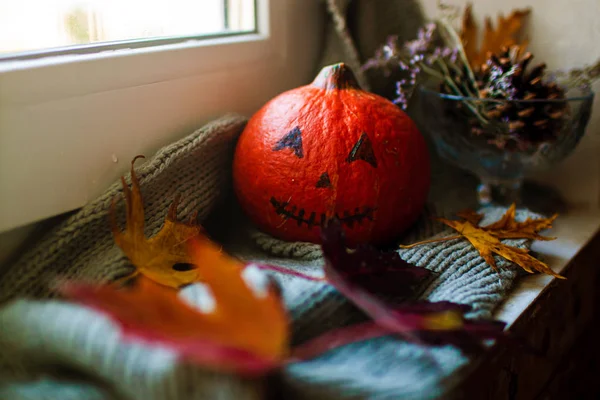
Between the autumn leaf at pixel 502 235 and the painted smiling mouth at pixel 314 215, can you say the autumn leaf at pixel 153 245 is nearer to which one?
the painted smiling mouth at pixel 314 215

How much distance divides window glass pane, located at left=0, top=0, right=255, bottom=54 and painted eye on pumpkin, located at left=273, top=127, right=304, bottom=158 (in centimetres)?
21

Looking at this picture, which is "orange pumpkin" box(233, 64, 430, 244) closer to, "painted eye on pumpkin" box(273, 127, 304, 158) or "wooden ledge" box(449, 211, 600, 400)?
"painted eye on pumpkin" box(273, 127, 304, 158)

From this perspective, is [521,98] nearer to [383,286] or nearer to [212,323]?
[383,286]

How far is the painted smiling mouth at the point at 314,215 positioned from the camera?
0.61 m

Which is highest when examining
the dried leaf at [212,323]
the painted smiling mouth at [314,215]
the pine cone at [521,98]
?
the pine cone at [521,98]

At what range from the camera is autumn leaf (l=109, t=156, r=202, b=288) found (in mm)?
532

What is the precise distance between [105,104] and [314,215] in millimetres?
254

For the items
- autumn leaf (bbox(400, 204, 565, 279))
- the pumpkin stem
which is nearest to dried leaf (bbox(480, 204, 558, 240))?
autumn leaf (bbox(400, 204, 565, 279))

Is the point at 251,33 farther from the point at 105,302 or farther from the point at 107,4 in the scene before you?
the point at 105,302

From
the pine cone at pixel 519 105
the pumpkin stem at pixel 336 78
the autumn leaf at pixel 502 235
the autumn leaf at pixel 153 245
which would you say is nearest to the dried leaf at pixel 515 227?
the autumn leaf at pixel 502 235

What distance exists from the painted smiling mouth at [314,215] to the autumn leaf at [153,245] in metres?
0.11

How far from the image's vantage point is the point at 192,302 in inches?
17.3

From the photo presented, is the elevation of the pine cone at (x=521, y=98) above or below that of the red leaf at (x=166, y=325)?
above

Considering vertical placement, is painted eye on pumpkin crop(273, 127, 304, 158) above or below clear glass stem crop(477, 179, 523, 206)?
above
